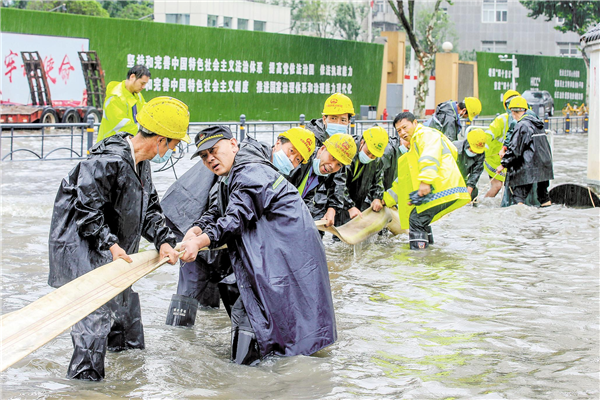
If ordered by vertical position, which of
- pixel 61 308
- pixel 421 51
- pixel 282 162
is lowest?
pixel 61 308

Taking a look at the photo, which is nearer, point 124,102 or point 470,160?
point 124,102

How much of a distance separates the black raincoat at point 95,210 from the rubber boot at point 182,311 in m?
1.11

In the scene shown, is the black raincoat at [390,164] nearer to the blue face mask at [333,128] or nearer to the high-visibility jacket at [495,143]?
the blue face mask at [333,128]

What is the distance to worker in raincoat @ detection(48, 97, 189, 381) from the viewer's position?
12.6 feet

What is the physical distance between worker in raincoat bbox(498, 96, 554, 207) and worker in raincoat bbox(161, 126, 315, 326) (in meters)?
5.98

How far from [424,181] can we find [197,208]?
285 cm

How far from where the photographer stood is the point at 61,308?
359 cm

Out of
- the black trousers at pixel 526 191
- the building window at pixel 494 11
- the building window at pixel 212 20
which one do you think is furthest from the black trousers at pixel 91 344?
the building window at pixel 494 11

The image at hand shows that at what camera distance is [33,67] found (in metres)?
19.5

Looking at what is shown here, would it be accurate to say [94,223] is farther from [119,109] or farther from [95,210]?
[119,109]

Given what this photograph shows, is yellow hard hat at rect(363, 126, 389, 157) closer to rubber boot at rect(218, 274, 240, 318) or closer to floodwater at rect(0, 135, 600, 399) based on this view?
floodwater at rect(0, 135, 600, 399)

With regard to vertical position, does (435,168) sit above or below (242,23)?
below

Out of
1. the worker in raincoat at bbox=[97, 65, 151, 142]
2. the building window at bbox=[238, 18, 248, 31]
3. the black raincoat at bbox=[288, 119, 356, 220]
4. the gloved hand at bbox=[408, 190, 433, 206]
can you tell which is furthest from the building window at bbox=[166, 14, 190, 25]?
the black raincoat at bbox=[288, 119, 356, 220]

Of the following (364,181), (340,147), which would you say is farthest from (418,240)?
(340,147)
